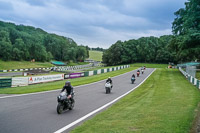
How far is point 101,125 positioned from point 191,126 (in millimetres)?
3348

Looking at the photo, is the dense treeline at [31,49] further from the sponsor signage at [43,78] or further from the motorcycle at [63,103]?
the motorcycle at [63,103]

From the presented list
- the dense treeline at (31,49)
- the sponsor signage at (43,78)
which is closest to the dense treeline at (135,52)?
the dense treeline at (31,49)

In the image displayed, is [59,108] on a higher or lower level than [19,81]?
higher

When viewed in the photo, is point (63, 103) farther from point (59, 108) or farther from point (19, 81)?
point (19, 81)

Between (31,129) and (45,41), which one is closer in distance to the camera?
(31,129)

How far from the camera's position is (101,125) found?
7.60 m

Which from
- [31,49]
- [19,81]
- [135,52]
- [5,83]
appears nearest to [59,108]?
[5,83]

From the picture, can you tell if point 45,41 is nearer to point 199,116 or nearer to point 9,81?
point 9,81

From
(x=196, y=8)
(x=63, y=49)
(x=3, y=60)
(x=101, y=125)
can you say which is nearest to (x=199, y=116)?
(x=101, y=125)

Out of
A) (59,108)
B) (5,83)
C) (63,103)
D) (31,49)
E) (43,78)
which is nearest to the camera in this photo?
(59,108)

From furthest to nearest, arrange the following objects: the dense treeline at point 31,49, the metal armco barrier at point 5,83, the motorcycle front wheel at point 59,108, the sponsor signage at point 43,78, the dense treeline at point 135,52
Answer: the dense treeline at point 135,52 < the dense treeline at point 31,49 < the sponsor signage at point 43,78 < the metal armco barrier at point 5,83 < the motorcycle front wheel at point 59,108

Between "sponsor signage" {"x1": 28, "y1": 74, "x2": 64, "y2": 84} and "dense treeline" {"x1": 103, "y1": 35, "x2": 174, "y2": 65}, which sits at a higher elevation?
"dense treeline" {"x1": 103, "y1": 35, "x2": 174, "y2": 65}

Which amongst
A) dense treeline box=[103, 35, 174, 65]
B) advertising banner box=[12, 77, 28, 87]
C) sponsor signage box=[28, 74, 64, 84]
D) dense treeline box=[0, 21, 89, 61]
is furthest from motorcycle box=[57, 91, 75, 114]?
dense treeline box=[103, 35, 174, 65]

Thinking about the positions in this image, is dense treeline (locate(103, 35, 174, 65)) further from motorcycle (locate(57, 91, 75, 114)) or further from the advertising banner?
motorcycle (locate(57, 91, 75, 114))
